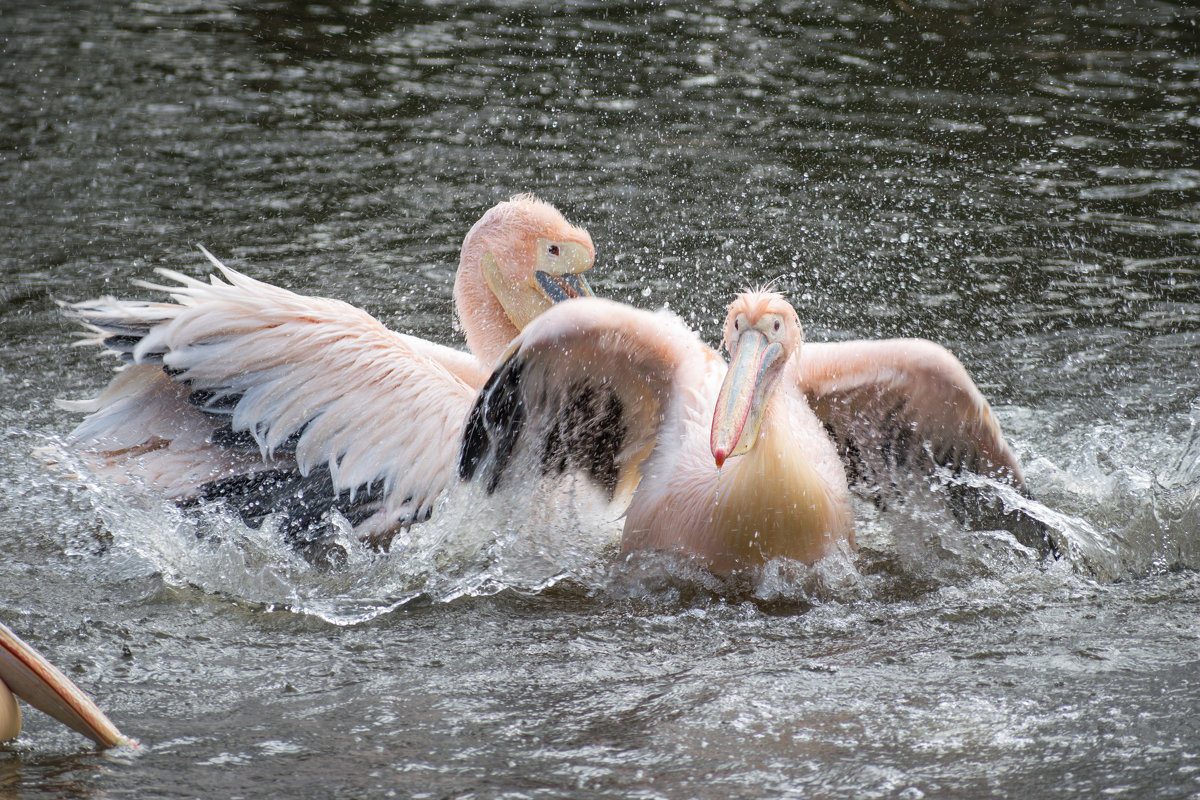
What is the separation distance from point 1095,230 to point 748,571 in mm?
3762

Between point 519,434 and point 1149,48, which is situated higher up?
point 1149,48

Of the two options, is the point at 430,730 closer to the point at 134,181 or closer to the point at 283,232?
the point at 283,232

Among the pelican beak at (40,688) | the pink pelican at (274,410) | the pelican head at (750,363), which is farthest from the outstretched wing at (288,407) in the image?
the pelican beak at (40,688)

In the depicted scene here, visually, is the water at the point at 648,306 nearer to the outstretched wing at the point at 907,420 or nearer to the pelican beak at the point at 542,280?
the outstretched wing at the point at 907,420

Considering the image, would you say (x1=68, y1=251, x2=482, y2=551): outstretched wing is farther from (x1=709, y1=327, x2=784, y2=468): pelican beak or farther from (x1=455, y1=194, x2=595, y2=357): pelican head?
(x1=709, y1=327, x2=784, y2=468): pelican beak

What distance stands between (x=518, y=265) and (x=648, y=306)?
1.48m

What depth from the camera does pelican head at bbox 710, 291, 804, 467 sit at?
3.22 meters

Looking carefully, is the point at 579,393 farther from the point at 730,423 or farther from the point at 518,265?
the point at 518,265

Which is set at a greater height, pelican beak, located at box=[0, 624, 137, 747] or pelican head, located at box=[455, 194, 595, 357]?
pelican head, located at box=[455, 194, 595, 357]

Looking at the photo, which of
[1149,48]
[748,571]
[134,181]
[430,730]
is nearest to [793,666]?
[748,571]

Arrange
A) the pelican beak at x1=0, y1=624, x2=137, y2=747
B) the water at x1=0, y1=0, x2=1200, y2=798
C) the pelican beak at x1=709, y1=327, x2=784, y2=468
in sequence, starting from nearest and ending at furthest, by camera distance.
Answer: the pelican beak at x1=0, y1=624, x2=137, y2=747, the water at x1=0, y1=0, x2=1200, y2=798, the pelican beak at x1=709, y1=327, x2=784, y2=468

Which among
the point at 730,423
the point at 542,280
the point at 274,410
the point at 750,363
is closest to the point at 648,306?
the point at 542,280

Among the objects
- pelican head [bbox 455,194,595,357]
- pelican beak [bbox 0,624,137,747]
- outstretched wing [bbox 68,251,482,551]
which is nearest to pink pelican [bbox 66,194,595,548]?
outstretched wing [bbox 68,251,482,551]

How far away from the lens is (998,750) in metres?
2.81
